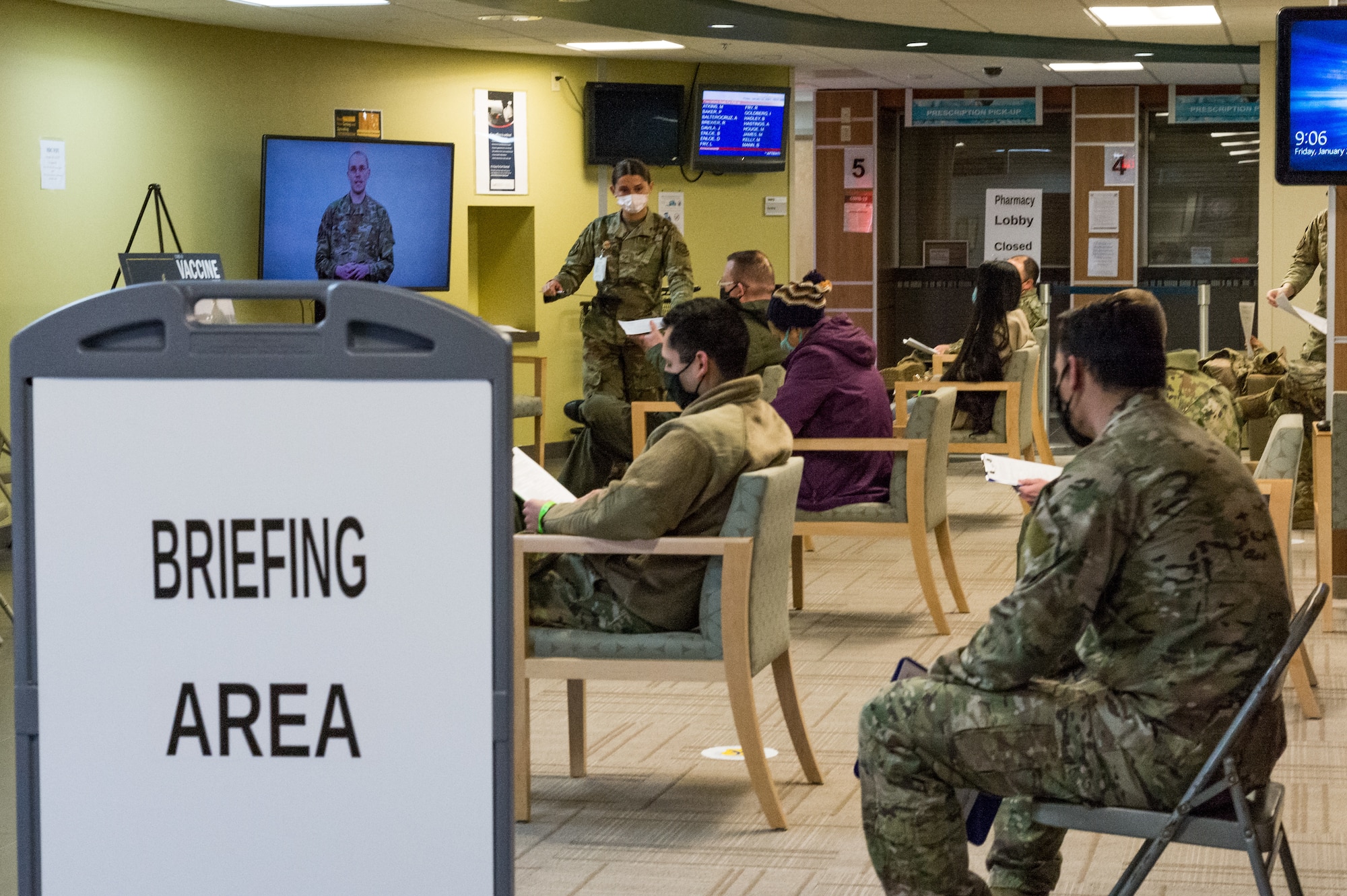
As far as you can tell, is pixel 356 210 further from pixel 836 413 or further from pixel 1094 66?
pixel 1094 66

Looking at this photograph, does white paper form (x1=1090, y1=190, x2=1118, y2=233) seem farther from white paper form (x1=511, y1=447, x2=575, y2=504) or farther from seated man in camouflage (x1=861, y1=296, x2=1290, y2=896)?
seated man in camouflage (x1=861, y1=296, x2=1290, y2=896)

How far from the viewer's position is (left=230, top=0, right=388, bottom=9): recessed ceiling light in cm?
808

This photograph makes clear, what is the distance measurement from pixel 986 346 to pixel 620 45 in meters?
3.88

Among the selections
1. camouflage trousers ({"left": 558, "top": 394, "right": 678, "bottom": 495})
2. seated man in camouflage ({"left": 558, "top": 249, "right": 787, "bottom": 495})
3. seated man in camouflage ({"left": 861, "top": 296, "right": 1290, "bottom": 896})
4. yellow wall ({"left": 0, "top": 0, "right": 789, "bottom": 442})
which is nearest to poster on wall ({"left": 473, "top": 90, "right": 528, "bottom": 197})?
yellow wall ({"left": 0, "top": 0, "right": 789, "bottom": 442})

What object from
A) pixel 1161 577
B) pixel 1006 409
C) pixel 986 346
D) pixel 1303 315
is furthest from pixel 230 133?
pixel 1161 577

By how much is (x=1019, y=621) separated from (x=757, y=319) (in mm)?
4487

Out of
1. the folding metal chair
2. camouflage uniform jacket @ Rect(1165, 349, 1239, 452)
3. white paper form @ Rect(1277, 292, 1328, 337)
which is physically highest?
white paper form @ Rect(1277, 292, 1328, 337)

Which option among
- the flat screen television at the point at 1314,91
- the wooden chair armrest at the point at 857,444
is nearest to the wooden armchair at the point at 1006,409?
the wooden chair armrest at the point at 857,444

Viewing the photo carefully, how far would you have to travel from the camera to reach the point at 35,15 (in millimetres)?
7609

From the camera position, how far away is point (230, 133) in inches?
357

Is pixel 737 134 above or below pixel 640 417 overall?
above

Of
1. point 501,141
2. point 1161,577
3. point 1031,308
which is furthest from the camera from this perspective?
point 501,141

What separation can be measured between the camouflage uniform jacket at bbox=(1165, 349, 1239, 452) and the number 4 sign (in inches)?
373

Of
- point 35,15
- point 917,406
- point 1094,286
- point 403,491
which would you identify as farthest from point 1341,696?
point 1094,286
